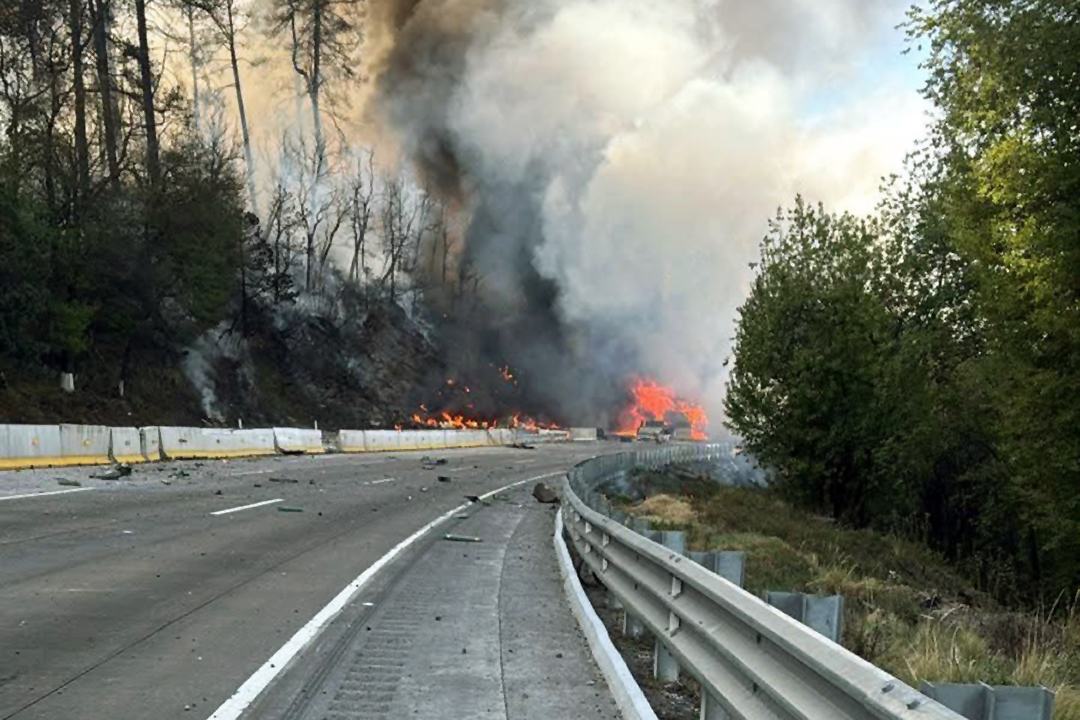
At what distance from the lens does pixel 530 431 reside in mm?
71125

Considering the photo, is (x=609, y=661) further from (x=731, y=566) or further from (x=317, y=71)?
(x=317, y=71)

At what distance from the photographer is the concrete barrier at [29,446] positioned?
20.5 meters

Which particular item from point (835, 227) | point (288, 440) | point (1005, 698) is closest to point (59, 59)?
point (288, 440)

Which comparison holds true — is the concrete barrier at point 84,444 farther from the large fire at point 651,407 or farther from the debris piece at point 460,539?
the large fire at point 651,407

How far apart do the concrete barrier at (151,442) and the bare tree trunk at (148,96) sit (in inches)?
744

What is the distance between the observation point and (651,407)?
85625mm

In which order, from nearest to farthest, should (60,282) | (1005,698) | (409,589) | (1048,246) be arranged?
(1005,698) < (409,589) < (1048,246) < (60,282)

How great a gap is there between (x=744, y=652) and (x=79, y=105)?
40.8 m

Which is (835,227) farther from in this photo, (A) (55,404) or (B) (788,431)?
(A) (55,404)

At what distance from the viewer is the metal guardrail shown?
8.99 ft

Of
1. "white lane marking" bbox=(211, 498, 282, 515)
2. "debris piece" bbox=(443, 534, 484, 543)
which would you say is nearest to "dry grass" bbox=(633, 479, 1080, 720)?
"debris piece" bbox=(443, 534, 484, 543)

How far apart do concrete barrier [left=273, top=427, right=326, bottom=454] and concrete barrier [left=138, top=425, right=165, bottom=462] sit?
304 inches

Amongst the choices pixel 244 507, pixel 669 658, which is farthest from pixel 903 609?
pixel 244 507

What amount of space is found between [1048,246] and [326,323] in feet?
164
